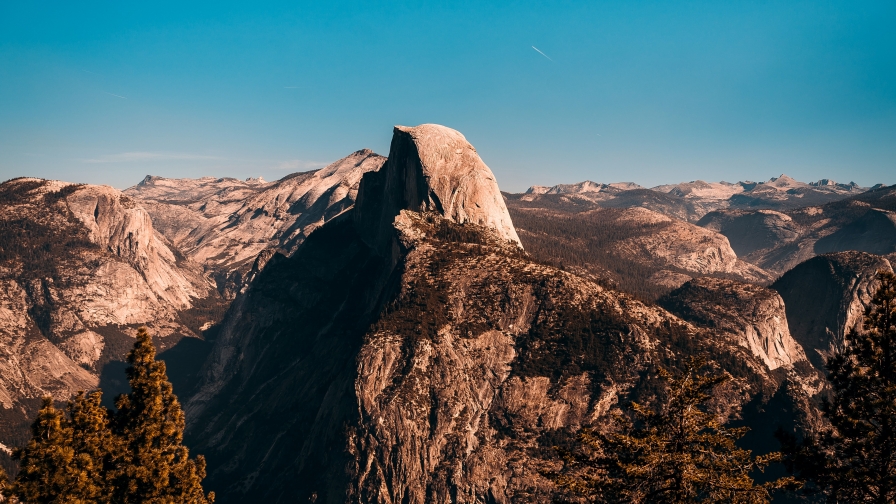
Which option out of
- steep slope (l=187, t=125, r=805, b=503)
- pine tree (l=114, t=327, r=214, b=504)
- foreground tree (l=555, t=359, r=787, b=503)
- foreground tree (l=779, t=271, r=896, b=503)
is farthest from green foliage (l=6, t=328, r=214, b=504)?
steep slope (l=187, t=125, r=805, b=503)

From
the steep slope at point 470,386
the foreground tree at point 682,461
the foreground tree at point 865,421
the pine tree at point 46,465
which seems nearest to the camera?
the foreground tree at point 682,461

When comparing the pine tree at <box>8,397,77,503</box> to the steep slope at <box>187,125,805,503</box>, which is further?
the steep slope at <box>187,125,805,503</box>

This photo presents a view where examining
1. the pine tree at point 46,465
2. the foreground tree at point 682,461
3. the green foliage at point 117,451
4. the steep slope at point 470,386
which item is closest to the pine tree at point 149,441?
the green foliage at point 117,451

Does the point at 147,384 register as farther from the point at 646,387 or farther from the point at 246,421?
the point at 246,421

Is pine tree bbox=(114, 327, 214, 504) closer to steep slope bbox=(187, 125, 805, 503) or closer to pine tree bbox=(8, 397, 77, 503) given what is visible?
pine tree bbox=(8, 397, 77, 503)

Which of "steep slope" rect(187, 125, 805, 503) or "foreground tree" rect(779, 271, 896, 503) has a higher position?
"foreground tree" rect(779, 271, 896, 503)

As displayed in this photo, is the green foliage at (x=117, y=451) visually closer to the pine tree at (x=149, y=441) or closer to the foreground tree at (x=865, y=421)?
the pine tree at (x=149, y=441)

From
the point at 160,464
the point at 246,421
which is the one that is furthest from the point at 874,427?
the point at 246,421

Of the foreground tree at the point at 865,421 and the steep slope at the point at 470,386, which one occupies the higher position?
the foreground tree at the point at 865,421
